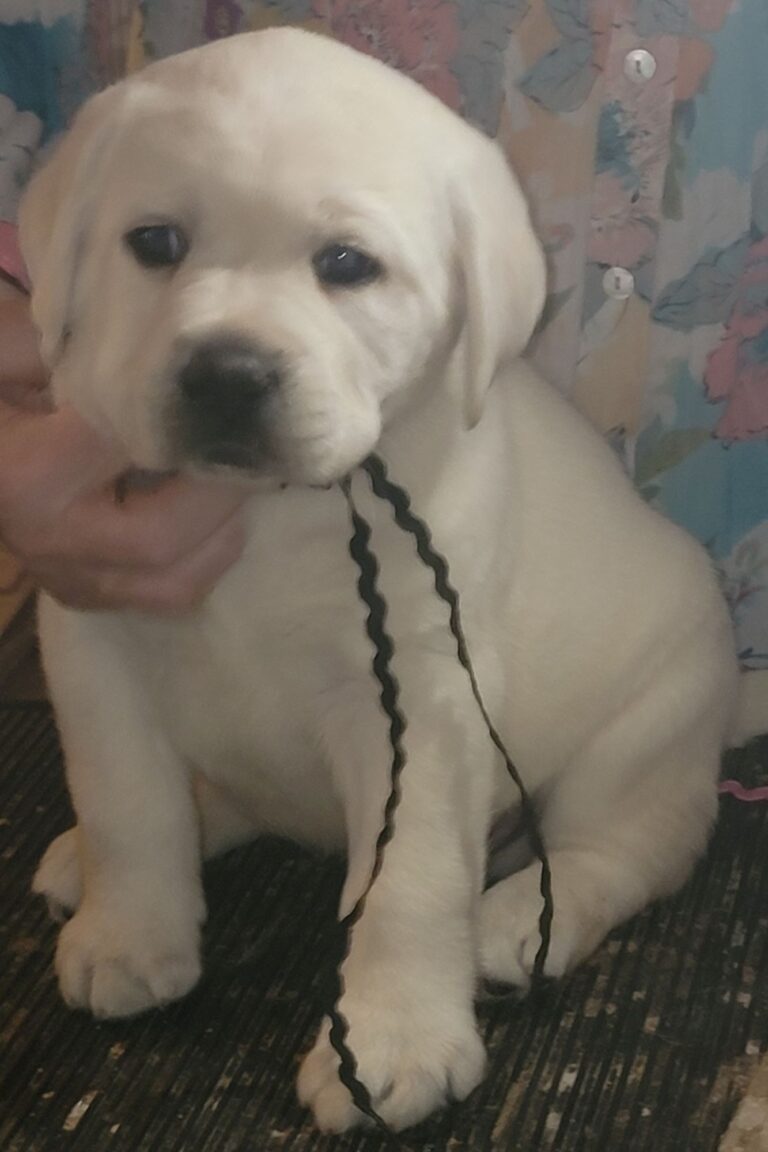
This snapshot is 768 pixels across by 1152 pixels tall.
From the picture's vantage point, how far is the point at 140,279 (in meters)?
1.06

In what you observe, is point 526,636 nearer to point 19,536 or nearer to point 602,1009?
point 602,1009

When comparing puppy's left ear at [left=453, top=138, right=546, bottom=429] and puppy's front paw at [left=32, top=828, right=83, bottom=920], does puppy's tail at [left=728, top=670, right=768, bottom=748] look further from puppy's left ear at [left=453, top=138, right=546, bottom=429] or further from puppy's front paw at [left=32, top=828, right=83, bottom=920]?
puppy's front paw at [left=32, top=828, right=83, bottom=920]

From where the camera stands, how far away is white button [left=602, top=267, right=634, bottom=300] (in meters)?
1.51

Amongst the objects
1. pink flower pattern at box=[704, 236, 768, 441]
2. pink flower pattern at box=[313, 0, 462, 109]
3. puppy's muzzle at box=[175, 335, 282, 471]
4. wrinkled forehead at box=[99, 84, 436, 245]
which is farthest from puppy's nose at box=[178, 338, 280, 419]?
pink flower pattern at box=[704, 236, 768, 441]

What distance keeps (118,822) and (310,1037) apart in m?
0.25

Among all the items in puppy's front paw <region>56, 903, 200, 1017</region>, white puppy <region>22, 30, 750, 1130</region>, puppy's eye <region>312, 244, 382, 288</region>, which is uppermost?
puppy's eye <region>312, 244, 382, 288</region>

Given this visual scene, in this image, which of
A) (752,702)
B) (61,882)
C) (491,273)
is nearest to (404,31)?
(491,273)

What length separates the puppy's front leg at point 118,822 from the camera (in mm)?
1229

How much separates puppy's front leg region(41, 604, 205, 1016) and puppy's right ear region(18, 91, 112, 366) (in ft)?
0.92

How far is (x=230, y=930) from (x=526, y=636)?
0.40 meters

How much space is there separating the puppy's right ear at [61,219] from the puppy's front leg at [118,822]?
279 millimetres

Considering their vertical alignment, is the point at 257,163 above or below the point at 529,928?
above

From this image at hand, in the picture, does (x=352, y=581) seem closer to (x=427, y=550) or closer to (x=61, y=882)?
(x=427, y=550)

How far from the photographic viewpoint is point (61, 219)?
108 centimetres
